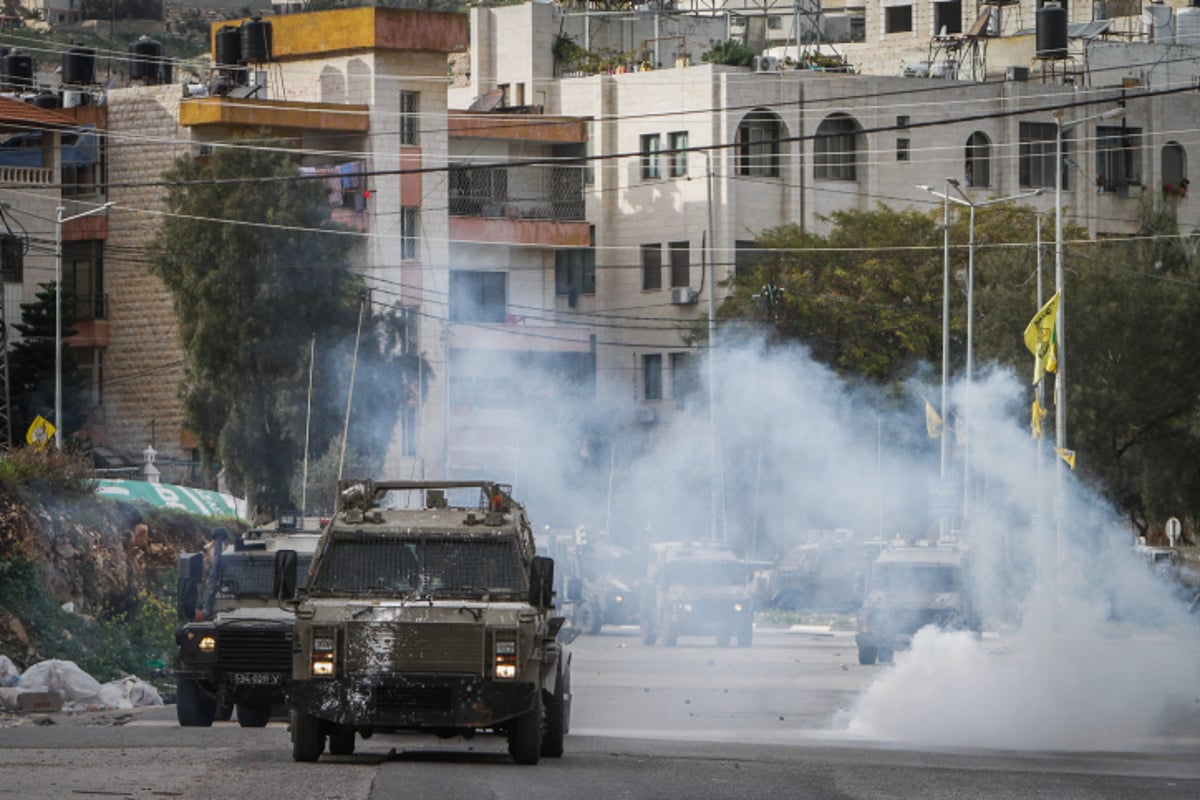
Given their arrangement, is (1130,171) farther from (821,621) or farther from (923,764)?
(923,764)

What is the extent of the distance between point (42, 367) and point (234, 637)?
41.3 meters

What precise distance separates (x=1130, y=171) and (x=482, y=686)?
6660 centimetres

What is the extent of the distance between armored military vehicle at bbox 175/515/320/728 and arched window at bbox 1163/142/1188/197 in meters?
61.8

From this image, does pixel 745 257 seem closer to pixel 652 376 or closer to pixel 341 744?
pixel 652 376

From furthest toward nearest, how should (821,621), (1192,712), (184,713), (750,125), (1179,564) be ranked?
(750,125) < (821,621) < (1179,564) < (1192,712) < (184,713)

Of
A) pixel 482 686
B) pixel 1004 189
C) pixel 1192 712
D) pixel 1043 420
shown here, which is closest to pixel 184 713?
pixel 482 686

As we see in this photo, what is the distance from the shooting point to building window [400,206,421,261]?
65312mm

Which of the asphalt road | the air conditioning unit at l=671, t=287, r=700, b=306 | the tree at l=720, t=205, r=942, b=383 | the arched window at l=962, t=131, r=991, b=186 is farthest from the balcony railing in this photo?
the asphalt road

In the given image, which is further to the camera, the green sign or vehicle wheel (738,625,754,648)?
the green sign

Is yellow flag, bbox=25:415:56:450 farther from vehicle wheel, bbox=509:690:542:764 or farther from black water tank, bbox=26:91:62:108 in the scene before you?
vehicle wheel, bbox=509:690:542:764

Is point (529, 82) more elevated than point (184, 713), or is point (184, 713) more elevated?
point (529, 82)

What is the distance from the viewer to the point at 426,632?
1720 cm

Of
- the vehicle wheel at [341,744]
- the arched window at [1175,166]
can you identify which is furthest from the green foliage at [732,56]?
the vehicle wheel at [341,744]

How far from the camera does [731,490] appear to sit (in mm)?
51812
